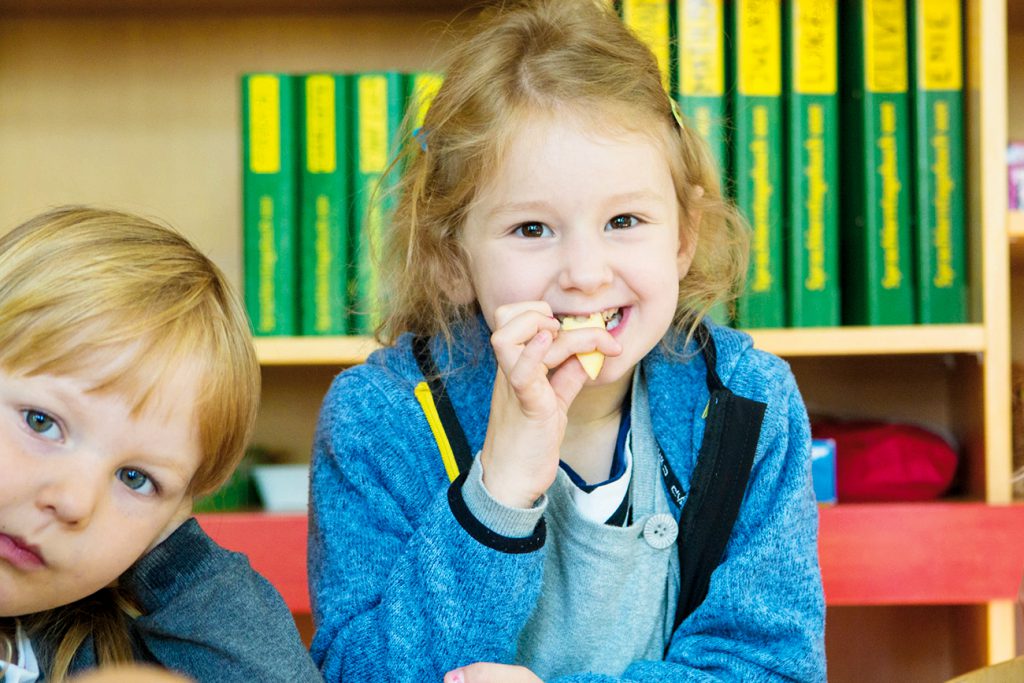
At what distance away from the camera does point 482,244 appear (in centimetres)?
98

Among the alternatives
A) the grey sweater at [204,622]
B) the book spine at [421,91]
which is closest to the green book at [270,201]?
the book spine at [421,91]

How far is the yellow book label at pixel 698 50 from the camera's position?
1419 millimetres

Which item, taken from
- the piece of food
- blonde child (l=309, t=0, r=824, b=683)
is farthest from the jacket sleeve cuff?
the piece of food

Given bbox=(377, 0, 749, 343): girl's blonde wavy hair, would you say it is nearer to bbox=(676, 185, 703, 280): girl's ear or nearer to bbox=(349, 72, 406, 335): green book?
bbox=(676, 185, 703, 280): girl's ear

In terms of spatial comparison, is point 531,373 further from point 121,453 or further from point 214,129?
point 214,129

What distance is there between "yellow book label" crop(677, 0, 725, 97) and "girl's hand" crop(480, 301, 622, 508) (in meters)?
0.61

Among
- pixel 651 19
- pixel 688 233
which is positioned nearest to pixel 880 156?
pixel 651 19

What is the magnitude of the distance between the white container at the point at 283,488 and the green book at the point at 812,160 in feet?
2.18

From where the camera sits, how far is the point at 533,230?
3.15 ft

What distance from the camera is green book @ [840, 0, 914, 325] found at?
1.41m

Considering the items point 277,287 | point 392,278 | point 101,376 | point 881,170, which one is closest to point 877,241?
point 881,170

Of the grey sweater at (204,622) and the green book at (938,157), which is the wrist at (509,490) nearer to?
the grey sweater at (204,622)

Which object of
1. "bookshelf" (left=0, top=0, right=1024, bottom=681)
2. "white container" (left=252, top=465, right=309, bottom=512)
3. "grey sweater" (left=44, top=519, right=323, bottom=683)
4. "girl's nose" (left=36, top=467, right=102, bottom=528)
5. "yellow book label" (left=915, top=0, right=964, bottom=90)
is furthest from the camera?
"bookshelf" (left=0, top=0, right=1024, bottom=681)

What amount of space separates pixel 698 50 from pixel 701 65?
0.02 meters
